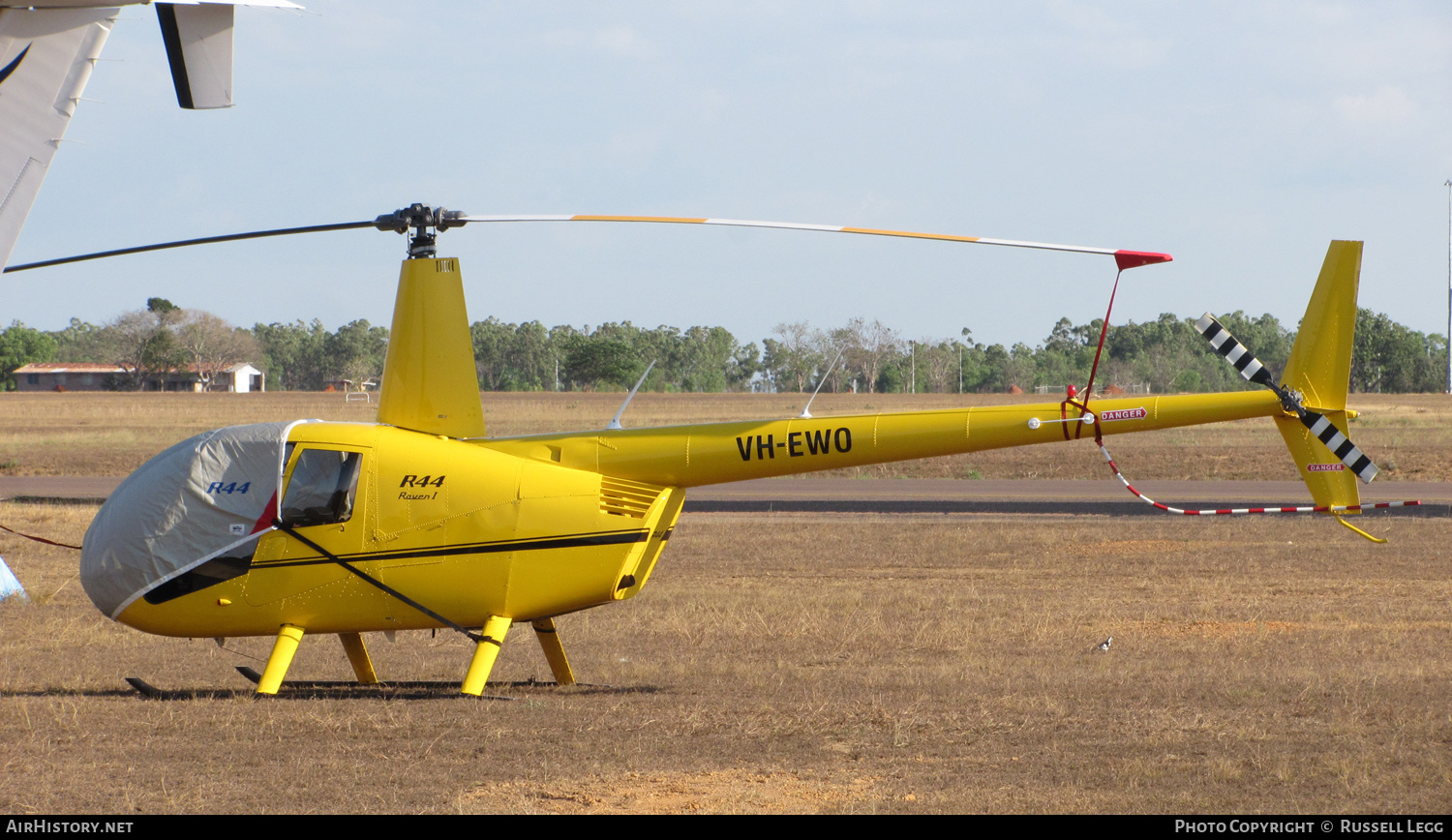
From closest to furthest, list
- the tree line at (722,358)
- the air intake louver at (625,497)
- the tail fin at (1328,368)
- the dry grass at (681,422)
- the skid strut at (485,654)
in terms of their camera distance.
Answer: the skid strut at (485,654) < the air intake louver at (625,497) < the tail fin at (1328,368) < the dry grass at (681,422) < the tree line at (722,358)

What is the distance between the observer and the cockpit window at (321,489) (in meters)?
10.8

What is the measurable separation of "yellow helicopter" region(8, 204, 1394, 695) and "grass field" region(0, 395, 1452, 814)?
858mm

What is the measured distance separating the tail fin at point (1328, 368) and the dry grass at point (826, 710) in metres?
1.75

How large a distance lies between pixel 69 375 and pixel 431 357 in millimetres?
135131

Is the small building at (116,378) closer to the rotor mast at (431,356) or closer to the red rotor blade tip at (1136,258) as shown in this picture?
the rotor mast at (431,356)

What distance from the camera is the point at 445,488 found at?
10.8 m

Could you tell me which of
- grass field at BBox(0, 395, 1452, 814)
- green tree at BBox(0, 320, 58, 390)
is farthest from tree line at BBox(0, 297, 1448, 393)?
grass field at BBox(0, 395, 1452, 814)

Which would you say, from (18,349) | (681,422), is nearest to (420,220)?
(681,422)

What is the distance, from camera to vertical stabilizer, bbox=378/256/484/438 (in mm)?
11039

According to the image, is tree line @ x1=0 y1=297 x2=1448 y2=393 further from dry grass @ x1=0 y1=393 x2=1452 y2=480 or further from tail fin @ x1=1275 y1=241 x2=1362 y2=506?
tail fin @ x1=1275 y1=241 x2=1362 y2=506

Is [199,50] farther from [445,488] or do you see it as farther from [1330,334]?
[1330,334]

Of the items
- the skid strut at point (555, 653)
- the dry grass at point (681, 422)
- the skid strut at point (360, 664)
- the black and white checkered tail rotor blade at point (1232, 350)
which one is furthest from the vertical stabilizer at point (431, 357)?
the dry grass at point (681, 422)
